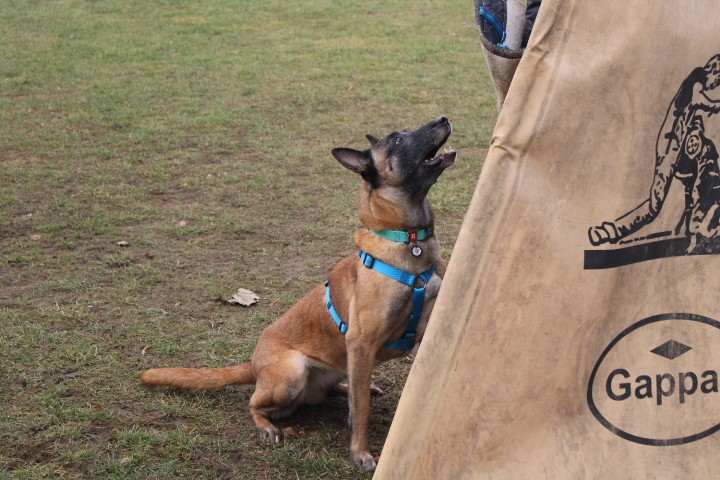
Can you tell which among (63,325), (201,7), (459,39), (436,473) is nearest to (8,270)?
(63,325)

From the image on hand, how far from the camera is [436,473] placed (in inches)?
101

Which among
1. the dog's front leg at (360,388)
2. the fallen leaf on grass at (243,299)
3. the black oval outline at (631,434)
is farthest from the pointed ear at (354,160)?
the black oval outline at (631,434)

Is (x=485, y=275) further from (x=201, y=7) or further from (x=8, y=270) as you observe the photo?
(x=201, y=7)

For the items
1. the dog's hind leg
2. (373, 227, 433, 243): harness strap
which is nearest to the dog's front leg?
the dog's hind leg

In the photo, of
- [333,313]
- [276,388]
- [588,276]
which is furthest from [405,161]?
[588,276]

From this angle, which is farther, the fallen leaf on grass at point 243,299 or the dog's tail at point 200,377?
the fallen leaf on grass at point 243,299

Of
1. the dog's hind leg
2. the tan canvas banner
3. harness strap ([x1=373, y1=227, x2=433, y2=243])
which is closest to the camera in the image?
the tan canvas banner

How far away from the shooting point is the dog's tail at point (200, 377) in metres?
4.50

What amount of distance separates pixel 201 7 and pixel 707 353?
1548 cm

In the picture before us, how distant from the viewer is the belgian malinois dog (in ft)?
13.4

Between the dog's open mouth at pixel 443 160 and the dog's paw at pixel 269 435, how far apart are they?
1.47 metres

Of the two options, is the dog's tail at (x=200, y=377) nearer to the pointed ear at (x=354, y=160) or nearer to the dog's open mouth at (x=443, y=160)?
the pointed ear at (x=354, y=160)

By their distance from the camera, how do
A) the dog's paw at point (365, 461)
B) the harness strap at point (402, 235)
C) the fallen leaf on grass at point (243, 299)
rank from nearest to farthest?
the dog's paw at point (365, 461)
the harness strap at point (402, 235)
the fallen leaf on grass at point (243, 299)

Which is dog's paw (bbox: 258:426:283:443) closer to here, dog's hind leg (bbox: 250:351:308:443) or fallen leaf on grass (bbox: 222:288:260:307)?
dog's hind leg (bbox: 250:351:308:443)
